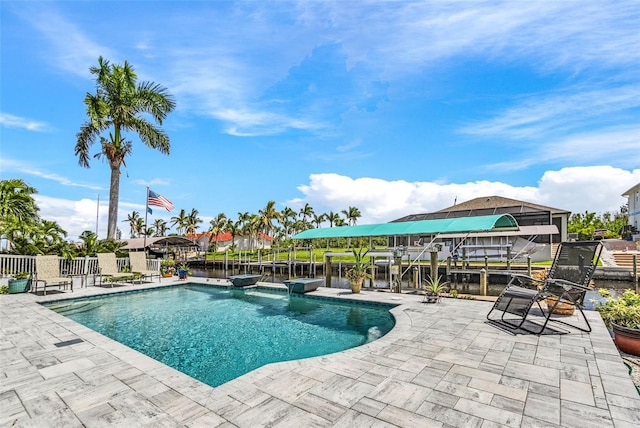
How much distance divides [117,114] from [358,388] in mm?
20374

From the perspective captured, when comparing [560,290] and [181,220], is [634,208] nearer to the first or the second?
[560,290]

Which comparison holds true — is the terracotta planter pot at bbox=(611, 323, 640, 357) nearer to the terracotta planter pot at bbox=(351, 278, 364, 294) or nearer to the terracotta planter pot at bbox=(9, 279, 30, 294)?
the terracotta planter pot at bbox=(351, 278, 364, 294)

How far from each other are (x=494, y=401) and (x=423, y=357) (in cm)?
123

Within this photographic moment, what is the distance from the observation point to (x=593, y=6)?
6773mm

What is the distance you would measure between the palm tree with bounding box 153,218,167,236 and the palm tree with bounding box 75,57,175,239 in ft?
176

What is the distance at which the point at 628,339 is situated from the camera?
15.1ft

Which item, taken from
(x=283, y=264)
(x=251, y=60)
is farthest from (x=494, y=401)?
(x=283, y=264)

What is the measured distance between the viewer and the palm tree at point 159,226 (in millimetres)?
68125

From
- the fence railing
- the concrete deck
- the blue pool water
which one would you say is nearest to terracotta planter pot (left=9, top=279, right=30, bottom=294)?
the fence railing

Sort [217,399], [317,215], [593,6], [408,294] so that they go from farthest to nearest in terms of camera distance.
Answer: [317,215], [408,294], [593,6], [217,399]

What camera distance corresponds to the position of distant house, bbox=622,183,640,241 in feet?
102

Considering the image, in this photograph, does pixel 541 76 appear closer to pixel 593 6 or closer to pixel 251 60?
pixel 593 6

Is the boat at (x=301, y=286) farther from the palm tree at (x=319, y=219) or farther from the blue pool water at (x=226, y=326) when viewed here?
the palm tree at (x=319, y=219)

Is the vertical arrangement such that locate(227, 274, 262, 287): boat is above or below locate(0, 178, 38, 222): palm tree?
below
